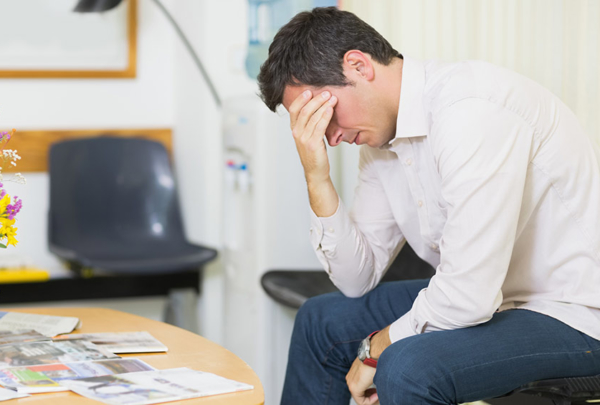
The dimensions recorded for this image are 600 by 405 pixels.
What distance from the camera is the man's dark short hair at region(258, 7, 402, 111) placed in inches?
52.6

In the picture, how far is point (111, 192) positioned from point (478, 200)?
222cm

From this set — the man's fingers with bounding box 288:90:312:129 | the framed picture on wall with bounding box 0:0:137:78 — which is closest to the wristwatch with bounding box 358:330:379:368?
the man's fingers with bounding box 288:90:312:129

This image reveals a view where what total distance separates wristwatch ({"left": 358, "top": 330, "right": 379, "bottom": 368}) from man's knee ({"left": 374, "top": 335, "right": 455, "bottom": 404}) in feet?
0.38

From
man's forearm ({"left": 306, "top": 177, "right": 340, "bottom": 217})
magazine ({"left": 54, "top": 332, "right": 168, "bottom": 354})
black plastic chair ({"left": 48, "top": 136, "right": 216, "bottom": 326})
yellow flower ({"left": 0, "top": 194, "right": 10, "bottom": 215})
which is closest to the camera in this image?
yellow flower ({"left": 0, "top": 194, "right": 10, "bottom": 215})

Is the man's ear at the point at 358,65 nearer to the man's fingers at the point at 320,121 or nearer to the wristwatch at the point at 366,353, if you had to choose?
the man's fingers at the point at 320,121

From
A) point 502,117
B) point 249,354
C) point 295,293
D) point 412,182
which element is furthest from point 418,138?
point 249,354

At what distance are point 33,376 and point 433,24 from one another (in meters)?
1.54

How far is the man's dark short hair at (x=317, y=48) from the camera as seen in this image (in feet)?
4.38

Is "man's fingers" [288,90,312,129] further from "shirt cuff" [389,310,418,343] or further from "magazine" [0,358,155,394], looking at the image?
"magazine" [0,358,155,394]

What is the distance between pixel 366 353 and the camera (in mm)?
1354

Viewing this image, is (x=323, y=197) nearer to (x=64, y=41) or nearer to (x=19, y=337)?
(x=19, y=337)

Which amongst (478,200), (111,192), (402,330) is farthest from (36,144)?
(478,200)

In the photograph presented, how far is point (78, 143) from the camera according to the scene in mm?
3057

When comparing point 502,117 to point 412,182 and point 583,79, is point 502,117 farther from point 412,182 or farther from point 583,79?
point 583,79
